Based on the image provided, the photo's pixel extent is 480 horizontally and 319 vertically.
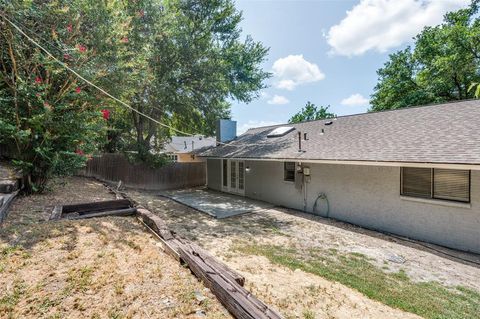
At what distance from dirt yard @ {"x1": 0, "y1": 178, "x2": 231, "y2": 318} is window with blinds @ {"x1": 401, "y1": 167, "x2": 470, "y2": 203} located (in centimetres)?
635

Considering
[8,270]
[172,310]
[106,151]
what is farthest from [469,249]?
[106,151]

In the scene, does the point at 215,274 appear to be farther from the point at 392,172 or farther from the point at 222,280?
the point at 392,172

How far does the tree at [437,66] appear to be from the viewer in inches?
619

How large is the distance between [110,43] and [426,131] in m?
10.2

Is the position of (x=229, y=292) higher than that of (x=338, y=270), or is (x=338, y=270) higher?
(x=229, y=292)

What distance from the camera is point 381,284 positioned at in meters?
4.06

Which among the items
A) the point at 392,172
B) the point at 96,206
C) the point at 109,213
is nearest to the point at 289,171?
the point at 392,172

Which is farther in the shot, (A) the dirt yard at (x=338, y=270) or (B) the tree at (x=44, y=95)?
(B) the tree at (x=44, y=95)

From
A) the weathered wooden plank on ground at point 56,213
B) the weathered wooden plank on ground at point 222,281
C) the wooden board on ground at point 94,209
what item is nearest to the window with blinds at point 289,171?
the wooden board on ground at point 94,209

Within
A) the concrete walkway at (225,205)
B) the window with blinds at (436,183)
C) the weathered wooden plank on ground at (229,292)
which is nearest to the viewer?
the weathered wooden plank on ground at (229,292)

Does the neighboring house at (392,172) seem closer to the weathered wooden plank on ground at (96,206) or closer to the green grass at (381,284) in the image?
the green grass at (381,284)

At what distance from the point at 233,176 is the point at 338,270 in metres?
9.51

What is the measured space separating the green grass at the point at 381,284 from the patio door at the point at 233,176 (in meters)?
7.58

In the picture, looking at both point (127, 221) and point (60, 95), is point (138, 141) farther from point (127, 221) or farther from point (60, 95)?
point (127, 221)
